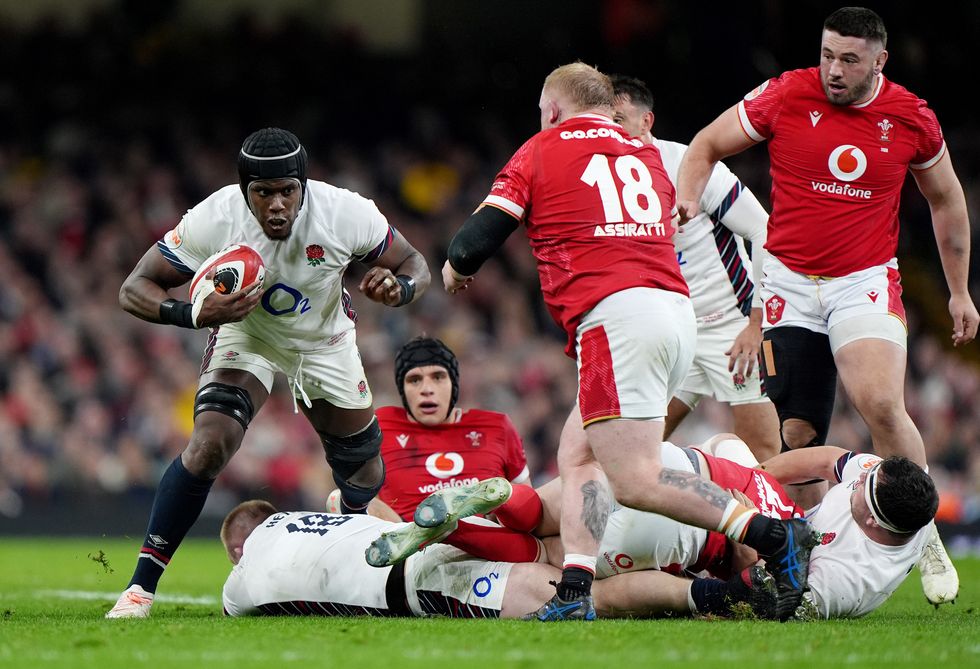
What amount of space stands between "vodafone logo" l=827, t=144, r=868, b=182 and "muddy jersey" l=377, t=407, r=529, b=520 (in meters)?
2.52

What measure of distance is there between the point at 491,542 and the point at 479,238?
1403 millimetres

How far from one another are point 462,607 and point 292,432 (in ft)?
32.7

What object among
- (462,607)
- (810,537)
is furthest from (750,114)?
(462,607)

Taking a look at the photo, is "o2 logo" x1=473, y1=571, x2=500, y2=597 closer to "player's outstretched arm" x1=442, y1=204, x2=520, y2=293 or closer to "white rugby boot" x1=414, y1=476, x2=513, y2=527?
"white rugby boot" x1=414, y1=476, x2=513, y2=527

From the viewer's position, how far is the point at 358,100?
1994cm

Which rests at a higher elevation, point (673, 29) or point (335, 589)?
point (673, 29)

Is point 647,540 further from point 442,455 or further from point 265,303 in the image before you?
point 265,303

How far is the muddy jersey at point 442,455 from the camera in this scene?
7.96m

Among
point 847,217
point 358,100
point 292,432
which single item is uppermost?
point 358,100

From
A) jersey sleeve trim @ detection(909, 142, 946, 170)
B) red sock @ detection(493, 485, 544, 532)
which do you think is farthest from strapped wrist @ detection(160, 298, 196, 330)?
jersey sleeve trim @ detection(909, 142, 946, 170)

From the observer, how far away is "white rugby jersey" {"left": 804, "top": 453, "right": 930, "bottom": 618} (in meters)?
5.89

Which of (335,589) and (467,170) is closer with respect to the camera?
(335,589)

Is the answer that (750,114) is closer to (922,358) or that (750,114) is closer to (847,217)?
(847,217)

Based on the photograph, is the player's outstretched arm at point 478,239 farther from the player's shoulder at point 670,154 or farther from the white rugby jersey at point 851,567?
the player's shoulder at point 670,154
